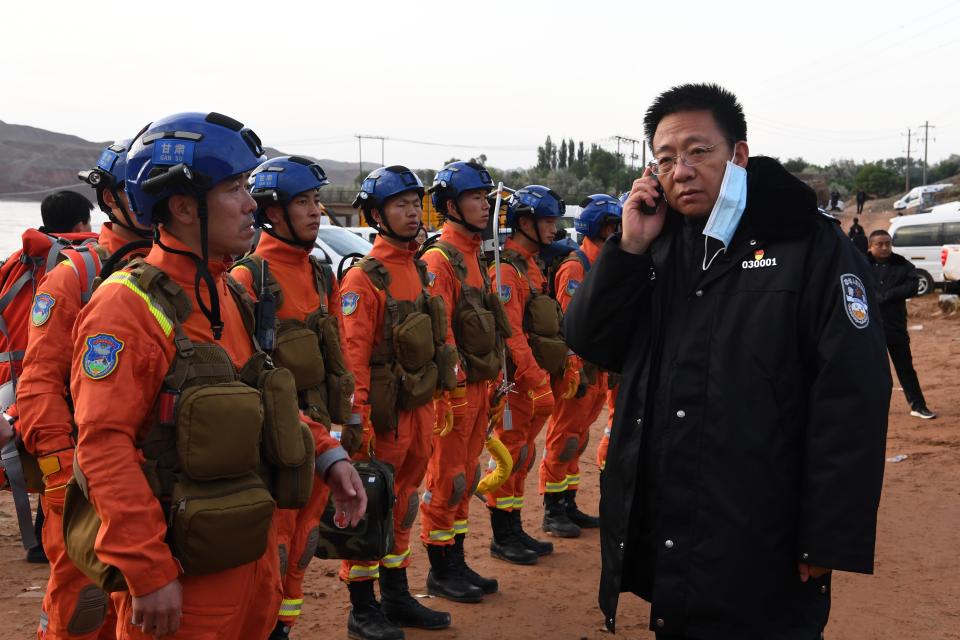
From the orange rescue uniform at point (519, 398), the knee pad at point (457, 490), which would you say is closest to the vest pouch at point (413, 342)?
the knee pad at point (457, 490)

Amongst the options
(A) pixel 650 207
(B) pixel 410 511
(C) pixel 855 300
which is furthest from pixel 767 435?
(B) pixel 410 511

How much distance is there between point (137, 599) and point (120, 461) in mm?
398

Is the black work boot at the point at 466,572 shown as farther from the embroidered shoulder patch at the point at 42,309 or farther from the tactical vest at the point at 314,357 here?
the embroidered shoulder patch at the point at 42,309

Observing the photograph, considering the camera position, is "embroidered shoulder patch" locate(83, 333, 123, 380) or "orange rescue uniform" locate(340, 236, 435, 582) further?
"orange rescue uniform" locate(340, 236, 435, 582)

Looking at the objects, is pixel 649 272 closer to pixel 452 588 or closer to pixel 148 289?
pixel 148 289

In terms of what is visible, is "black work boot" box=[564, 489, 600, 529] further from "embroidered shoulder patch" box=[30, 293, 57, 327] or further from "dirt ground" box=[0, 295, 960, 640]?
"embroidered shoulder patch" box=[30, 293, 57, 327]

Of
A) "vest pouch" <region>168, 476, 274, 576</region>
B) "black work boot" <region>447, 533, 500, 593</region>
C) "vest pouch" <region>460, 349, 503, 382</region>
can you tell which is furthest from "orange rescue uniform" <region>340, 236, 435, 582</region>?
"vest pouch" <region>168, 476, 274, 576</region>

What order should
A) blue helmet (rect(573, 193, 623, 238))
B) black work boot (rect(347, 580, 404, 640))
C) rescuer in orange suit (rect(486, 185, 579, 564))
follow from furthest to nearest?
blue helmet (rect(573, 193, 623, 238)) → rescuer in orange suit (rect(486, 185, 579, 564)) → black work boot (rect(347, 580, 404, 640))

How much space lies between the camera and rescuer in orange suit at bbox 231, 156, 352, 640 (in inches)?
174

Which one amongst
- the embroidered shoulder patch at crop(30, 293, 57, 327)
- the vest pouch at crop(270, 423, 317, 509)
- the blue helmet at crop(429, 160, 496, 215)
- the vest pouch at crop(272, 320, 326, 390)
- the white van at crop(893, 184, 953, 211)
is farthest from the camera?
the white van at crop(893, 184, 953, 211)

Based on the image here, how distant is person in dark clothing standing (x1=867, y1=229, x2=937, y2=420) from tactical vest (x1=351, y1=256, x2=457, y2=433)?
734 centimetres

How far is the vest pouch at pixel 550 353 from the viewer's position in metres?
7.15

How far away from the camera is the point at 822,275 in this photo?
8.77 ft

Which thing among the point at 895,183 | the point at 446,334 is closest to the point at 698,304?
the point at 446,334
